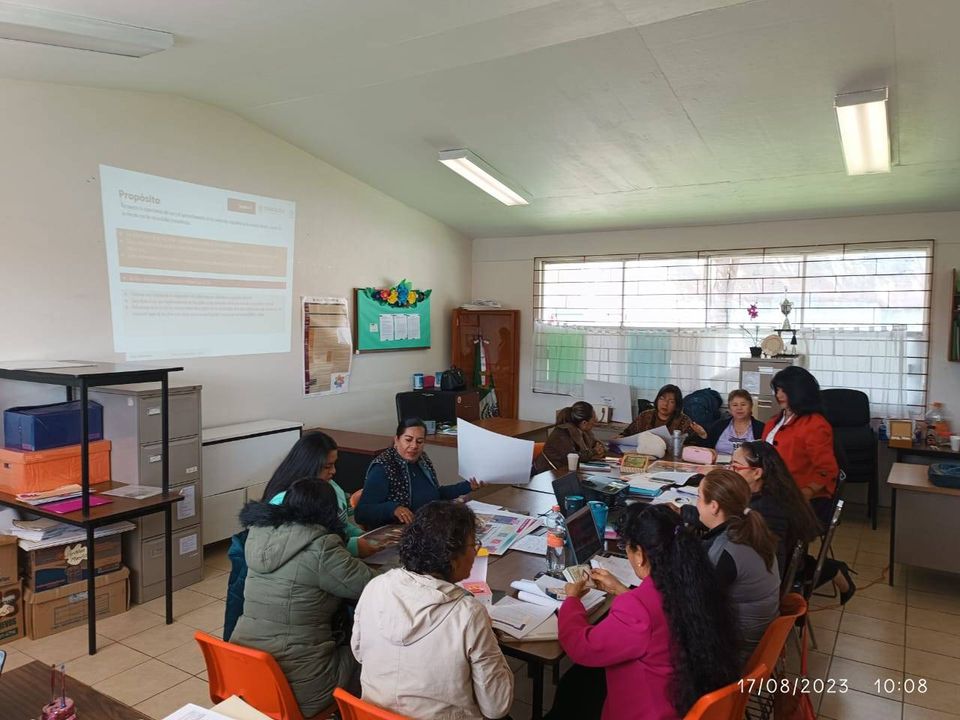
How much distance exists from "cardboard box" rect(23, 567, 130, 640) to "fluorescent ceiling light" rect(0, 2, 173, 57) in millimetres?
2902

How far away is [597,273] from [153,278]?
4632 mm

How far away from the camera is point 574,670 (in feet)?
7.73

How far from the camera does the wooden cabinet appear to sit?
783cm

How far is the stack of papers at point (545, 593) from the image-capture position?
7.45 ft

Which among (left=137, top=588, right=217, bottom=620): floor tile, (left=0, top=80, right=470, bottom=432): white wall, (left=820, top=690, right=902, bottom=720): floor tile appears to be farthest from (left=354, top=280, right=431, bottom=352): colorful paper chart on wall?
(left=820, top=690, right=902, bottom=720): floor tile

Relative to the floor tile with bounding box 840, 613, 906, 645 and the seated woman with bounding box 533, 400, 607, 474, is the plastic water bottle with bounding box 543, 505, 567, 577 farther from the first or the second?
the floor tile with bounding box 840, 613, 906, 645

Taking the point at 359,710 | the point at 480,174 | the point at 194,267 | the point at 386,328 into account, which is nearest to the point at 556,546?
the point at 359,710

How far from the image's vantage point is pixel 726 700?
173 cm

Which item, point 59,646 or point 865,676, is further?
point 59,646

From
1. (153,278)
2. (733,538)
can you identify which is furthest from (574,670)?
(153,278)

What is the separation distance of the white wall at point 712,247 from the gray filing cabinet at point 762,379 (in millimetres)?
1214

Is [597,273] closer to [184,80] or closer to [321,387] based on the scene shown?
[321,387]

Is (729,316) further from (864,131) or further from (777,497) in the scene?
(777,497)

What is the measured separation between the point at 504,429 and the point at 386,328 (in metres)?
1.66
